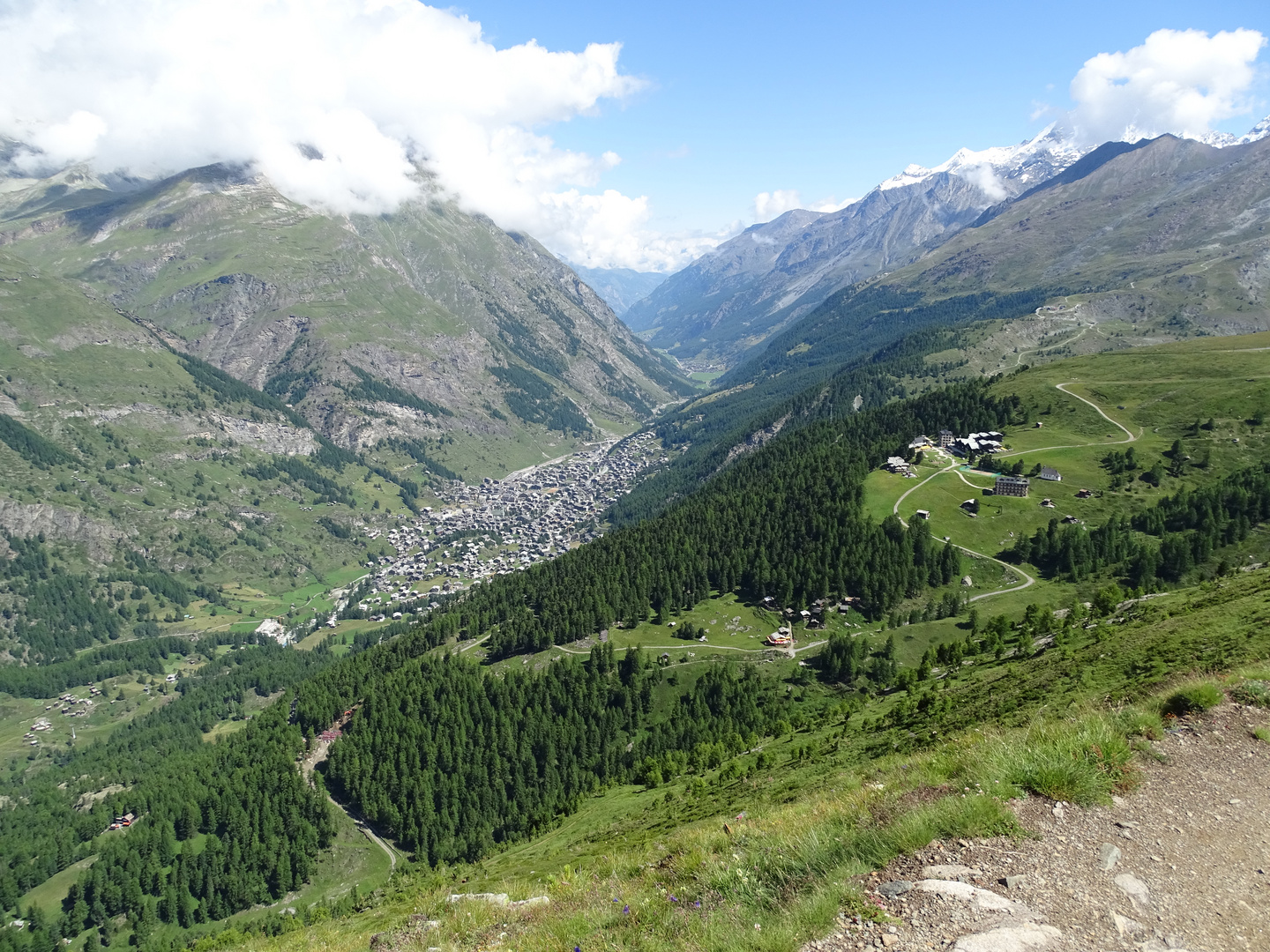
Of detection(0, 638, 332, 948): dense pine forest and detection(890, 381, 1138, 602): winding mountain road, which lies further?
detection(890, 381, 1138, 602): winding mountain road

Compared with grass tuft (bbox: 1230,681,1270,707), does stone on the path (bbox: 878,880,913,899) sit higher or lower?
higher

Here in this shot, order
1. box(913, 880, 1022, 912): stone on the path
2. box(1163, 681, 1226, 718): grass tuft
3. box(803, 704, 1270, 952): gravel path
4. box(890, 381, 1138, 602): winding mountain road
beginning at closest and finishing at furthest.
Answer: box(803, 704, 1270, 952): gravel path
box(913, 880, 1022, 912): stone on the path
box(1163, 681, 1226, 718): grass tuft
box(890, 381, 1138, 602): winding mountain road

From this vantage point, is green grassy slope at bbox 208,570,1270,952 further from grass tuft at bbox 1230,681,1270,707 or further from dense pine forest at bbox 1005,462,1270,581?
dense pine forest at bbox 1005,462,1270,581

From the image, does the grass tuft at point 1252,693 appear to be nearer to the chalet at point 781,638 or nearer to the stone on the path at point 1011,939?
the stone on the path at point 1011,939

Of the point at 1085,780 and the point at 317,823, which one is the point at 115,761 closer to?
the point at 317,823

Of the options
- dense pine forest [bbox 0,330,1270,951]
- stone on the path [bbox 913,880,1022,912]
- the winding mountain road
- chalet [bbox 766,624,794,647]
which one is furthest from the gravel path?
the winding mountain road

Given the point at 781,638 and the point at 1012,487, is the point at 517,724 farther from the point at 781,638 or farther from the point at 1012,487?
the point at 1012,487

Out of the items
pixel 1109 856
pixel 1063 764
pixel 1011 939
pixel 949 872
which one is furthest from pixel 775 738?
pixel 1011 939

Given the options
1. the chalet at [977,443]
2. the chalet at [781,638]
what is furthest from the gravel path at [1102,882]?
the chalet at [977,443]
